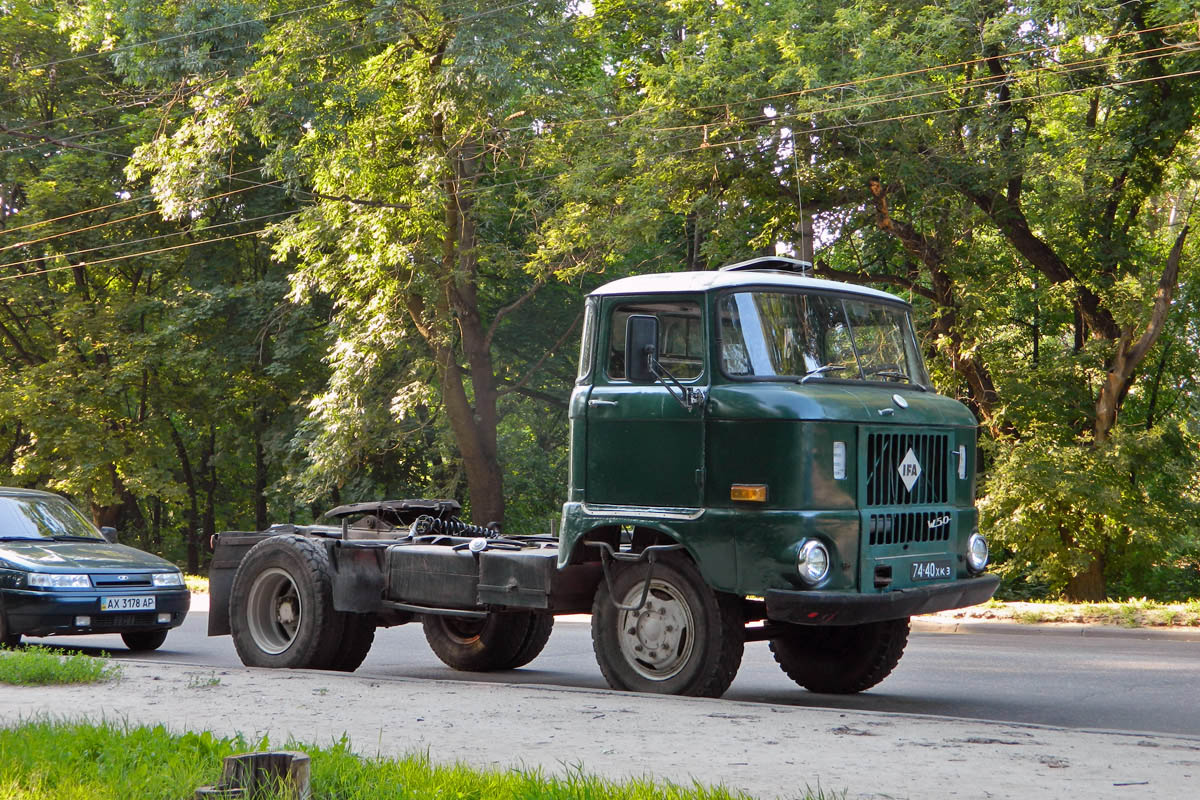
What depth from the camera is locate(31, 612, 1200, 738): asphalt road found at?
30.2 feet

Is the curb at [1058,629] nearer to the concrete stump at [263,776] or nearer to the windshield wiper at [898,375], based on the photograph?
the windshield wiper at [898,375]

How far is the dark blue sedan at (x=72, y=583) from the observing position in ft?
41.3

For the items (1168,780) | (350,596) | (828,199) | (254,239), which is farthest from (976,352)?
(254,239)

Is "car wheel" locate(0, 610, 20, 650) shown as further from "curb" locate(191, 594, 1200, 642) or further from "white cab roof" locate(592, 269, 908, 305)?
"white cab roof" locate(592, 269, 908, 305)

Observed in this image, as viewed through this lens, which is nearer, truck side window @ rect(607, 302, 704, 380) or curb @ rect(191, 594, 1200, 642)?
truck side window @ rect(607, 302, 704, 380)

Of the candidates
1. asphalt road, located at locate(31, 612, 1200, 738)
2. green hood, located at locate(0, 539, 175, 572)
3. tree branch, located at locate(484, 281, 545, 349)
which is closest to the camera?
asphalt road, located at locate(31, 612, 1200, 738)

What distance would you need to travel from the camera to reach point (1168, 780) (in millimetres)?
5961

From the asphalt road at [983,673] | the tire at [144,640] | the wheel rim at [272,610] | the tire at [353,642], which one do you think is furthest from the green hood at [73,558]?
the tire at [353,642]

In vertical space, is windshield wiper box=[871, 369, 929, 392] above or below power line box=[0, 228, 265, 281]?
below

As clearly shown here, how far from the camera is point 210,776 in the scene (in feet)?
19.6

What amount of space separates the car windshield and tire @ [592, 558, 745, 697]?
7.22m

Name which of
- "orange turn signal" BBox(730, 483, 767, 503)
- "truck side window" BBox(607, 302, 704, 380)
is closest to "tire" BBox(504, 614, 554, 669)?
"truck side window" BBox(607, 302, 704, 380)

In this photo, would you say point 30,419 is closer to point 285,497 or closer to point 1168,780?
point 285,497

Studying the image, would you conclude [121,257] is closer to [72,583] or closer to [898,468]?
[72,583]
